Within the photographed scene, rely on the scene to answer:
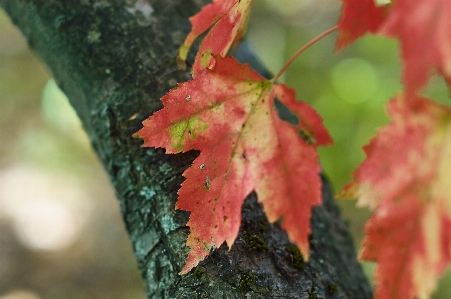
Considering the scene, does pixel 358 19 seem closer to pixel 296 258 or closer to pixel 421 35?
pixel 421 35

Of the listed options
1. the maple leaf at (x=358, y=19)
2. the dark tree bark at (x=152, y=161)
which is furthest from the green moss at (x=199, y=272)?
the maple leaf at (x=358, y=19)

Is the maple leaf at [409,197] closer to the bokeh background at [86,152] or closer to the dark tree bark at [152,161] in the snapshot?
the dark tree bark at [152,161]

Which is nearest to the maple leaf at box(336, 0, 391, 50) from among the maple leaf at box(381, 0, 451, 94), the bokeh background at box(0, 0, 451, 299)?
the maple leaf at box(381, 0, 451, 94)

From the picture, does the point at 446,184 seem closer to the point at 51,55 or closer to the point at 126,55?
the point at 126,55

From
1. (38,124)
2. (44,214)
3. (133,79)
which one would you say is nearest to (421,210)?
(133,79)

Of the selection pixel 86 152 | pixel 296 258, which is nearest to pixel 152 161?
pixel 296 258

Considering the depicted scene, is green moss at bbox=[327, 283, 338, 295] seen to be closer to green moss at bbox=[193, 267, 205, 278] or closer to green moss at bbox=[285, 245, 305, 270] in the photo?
green moss at bbox=[285, 245, 305, 270]
